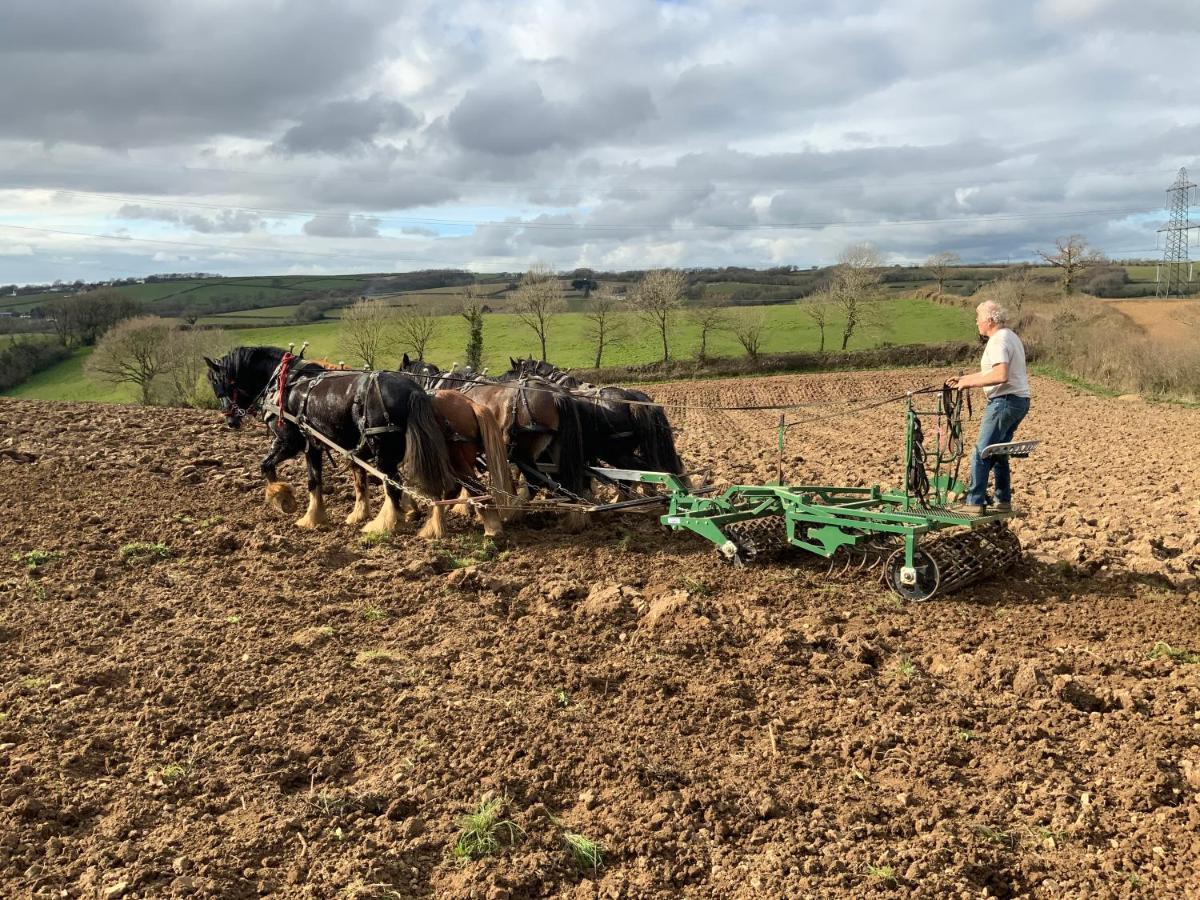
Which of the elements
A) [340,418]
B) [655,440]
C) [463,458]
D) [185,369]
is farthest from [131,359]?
[655,440]

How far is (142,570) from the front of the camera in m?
7.03

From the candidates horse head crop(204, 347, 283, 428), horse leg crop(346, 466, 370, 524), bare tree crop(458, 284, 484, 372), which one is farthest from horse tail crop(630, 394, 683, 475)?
bare tree crop(458, 284, 484, 372)

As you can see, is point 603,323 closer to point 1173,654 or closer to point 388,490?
point 388,490

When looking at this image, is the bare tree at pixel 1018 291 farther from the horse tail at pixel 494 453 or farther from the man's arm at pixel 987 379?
the horse tail at pixel 494 453

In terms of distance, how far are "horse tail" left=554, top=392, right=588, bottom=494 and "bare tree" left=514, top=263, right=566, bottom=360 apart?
37966mm

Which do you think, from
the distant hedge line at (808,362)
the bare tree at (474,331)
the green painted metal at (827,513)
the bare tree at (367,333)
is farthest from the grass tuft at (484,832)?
the bare tree at (367,333)

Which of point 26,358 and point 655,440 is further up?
point 26,358

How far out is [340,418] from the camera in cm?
869

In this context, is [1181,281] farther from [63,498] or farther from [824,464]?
[63,498]

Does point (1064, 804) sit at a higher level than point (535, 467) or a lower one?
lower

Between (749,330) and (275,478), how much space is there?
37.9 m

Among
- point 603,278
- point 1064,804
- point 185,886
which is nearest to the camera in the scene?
point 185,886

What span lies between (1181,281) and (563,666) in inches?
2557

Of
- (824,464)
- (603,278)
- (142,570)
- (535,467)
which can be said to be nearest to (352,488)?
(535,467)
